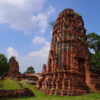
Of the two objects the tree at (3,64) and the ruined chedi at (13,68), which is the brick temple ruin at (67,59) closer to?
the ruined chedi at (13,68)

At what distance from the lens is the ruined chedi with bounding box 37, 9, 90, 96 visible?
30.5 metres

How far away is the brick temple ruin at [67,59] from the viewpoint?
3050cm

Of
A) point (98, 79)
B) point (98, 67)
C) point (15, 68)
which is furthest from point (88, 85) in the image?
point (15, 68)

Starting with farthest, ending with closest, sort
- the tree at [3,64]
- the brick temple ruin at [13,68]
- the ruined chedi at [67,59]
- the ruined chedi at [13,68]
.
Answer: the tree at [3,64] → the ruined chedi at [13,68] → the brick temple ruin at [13,68] → the ruined chedi at [67,59]

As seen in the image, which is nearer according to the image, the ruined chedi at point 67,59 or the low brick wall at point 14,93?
the low brick wall at point 14,93

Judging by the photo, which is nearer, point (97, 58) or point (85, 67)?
point (85, 67)

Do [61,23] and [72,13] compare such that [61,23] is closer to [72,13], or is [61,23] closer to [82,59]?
[72,13]

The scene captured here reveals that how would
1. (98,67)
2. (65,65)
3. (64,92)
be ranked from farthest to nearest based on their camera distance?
(98,67) → (65,65) → (64,92)

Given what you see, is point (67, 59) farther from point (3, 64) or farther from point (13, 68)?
point (3, 64)

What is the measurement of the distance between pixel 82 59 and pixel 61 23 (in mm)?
7949

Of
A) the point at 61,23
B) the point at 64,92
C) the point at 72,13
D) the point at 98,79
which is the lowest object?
the point at 64,92

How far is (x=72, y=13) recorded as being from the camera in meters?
37.2

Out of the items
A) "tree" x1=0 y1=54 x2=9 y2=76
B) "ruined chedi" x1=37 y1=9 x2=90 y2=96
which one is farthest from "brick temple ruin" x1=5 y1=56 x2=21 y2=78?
"ruined chedi" x1=37 y1=9 x2=90 y2=96

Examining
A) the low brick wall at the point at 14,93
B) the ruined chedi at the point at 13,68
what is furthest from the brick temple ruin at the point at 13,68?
the low brick wall at the point at 14,93
